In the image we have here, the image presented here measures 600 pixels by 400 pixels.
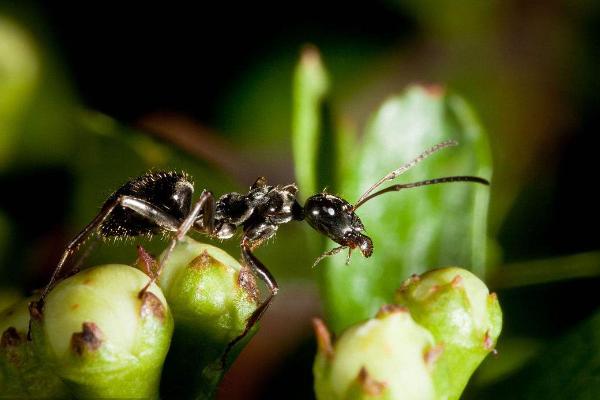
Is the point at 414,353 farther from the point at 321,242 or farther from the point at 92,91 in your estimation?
the point at 92,91

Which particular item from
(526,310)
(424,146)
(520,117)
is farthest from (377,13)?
(526,310)

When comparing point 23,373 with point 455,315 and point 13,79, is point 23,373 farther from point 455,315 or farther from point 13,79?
point 13,79

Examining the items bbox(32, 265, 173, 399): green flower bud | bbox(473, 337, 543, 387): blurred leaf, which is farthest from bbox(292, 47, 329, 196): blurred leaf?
bbox(32, 265, 173, 399): green flower bud

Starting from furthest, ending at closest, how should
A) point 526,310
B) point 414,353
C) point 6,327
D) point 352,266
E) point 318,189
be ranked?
point 526,310, point 318,189, point 352,266, point 6,327, point 414,353

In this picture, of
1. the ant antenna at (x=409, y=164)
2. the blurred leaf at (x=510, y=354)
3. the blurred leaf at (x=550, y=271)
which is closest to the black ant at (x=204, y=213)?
the ant antenna at (x=409, y=164)

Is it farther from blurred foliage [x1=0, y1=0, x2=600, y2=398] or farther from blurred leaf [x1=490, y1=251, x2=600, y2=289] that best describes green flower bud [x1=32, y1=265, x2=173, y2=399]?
blurred leaf [x1=490, y1=251, x2=600, y2=289]

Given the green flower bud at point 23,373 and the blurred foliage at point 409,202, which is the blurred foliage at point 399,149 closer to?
the blurred foliage at point 409,202
